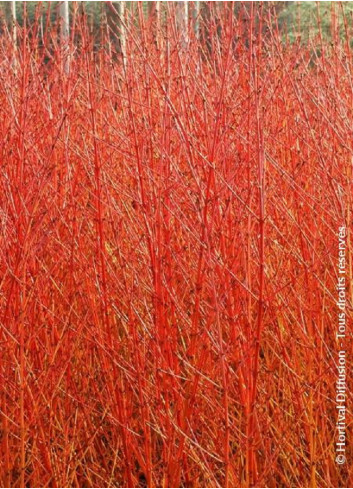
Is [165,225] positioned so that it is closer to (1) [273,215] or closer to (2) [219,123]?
(2) [219,123]

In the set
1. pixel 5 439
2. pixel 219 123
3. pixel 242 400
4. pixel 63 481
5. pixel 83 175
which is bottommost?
pixel 63 481

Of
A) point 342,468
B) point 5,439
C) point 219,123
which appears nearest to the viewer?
point 219,123

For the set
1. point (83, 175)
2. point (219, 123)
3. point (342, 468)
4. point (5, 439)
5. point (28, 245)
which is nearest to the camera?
point (219, 123)

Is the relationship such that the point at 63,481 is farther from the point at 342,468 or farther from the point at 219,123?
the point at 219,123

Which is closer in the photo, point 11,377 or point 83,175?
point 11,377

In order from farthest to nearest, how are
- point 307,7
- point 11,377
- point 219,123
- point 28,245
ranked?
point 307,7, point 11,377, point 28,245, point 219,123

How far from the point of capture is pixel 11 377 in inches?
116

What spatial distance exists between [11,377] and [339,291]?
3.97 feet

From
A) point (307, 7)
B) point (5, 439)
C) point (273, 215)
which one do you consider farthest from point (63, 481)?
point (307, 7)

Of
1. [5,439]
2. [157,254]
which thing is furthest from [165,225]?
[5,439]

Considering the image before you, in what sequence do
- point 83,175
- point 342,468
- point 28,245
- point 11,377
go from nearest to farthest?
point 28,245 → point 11,377 → point 342,468 → point 83,175

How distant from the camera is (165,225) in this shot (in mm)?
2484

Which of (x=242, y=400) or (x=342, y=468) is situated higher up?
(x=242, y=400)

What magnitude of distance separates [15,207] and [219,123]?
2.33ft
